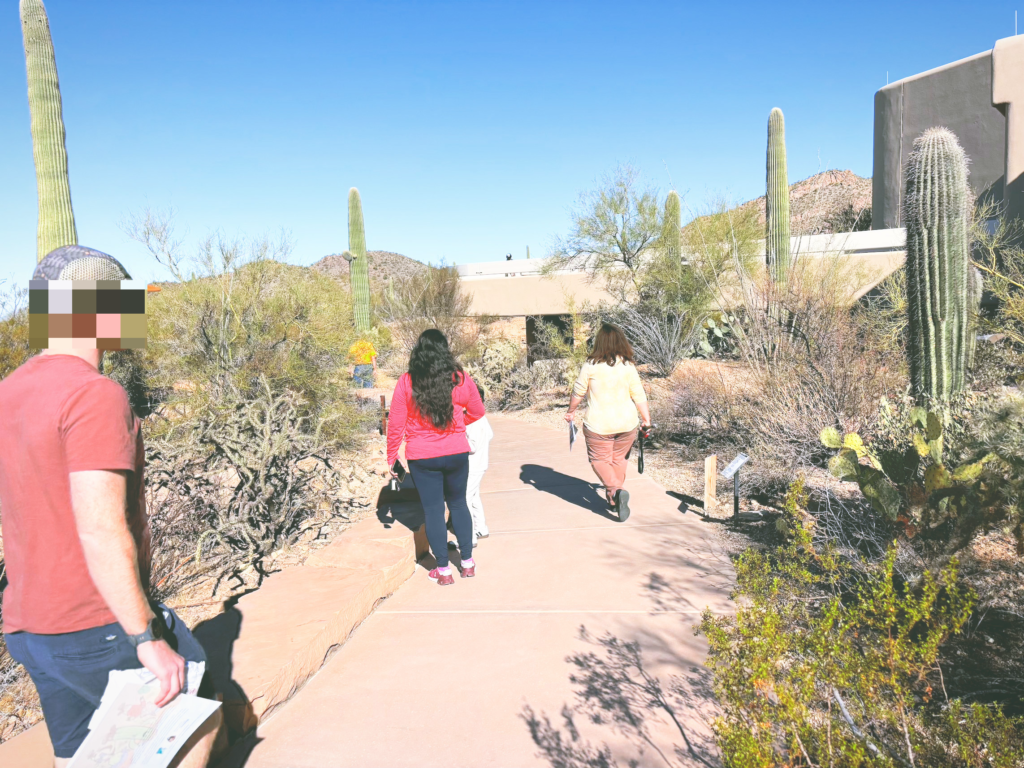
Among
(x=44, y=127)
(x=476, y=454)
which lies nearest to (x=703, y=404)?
(x=476, y=454)

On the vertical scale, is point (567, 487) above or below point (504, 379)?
below

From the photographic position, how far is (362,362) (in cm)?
1592

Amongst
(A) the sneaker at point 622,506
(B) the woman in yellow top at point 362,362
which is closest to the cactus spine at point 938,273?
(A) the sneaker at point 622,506

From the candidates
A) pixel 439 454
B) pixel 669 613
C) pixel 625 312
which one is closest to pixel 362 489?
pixel 439 454

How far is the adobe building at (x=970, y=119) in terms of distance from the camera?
62.9 feet

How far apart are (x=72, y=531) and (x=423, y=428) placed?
298 centimetres

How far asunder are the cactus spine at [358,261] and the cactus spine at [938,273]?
56.3 feet

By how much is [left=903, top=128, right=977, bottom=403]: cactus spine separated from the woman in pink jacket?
4.46 metres

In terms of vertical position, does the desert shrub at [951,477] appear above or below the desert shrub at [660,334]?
below

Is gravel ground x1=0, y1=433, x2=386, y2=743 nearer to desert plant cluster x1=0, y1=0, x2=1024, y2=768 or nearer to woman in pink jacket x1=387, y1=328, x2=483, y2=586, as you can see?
desert plant cluster x1=0, y1=0, x2=1024, y2=768

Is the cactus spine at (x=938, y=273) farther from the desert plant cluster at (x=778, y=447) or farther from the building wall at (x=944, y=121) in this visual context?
the building wall at (x=944, y=121)

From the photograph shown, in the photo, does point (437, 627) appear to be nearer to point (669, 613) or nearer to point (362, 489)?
point (669, 613)

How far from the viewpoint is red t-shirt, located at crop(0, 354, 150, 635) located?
1.75m

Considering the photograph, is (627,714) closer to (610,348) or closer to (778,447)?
(610,348)
